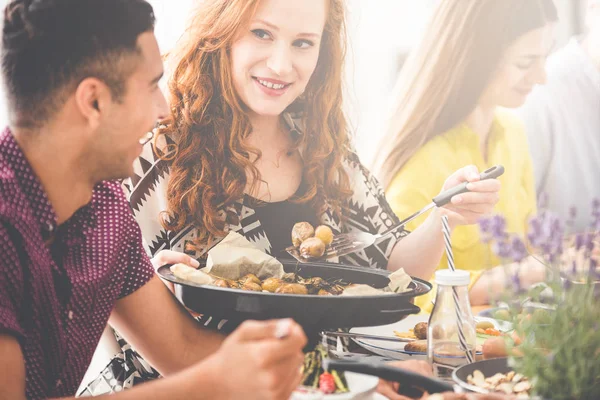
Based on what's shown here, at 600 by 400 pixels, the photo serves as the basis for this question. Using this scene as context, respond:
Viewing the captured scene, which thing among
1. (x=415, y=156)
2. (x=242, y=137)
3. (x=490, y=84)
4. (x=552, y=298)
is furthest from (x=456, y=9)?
(x=552, y=298)

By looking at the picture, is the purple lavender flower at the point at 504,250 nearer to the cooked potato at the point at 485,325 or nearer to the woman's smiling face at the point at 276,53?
the cooked potato at the point at 485,325

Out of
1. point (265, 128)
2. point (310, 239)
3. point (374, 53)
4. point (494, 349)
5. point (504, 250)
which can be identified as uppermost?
point (374, 53)

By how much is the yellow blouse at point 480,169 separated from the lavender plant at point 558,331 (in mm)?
1155

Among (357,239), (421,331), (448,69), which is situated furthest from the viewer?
(448,69)

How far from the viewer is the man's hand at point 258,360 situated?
3.07 feet

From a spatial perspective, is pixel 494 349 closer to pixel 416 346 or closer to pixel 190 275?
pixel 416 346

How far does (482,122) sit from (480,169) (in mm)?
156

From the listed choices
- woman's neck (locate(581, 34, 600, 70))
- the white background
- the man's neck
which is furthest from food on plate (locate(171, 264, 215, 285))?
woman's neck (locate(581, 34, 600, 70))

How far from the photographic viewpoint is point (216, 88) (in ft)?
6.67

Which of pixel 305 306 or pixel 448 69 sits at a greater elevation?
pixel 448 69

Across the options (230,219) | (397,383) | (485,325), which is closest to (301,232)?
(230,219)

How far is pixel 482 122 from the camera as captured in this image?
230 cm

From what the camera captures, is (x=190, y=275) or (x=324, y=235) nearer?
(x=190, y=275)

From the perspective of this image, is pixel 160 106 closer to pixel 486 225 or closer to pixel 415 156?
pixel 486 225
